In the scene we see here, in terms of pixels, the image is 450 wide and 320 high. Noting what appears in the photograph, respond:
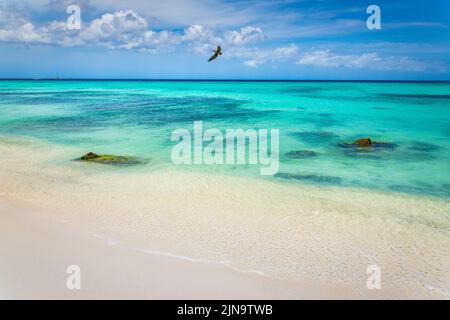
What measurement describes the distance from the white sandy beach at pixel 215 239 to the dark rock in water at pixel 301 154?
3.70 meters

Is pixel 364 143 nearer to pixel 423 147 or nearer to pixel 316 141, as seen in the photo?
pixel 316 141

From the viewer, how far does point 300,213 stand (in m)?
7.18

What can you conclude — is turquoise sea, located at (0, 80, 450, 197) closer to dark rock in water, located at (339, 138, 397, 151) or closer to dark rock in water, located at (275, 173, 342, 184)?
dark rock in water, located at (275, 173, 342, 184)

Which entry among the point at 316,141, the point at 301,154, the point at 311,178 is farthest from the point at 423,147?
the point at 311,178

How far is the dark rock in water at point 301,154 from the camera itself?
41.6ft

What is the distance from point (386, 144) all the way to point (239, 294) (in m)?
12.9

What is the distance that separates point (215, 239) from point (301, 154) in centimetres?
781

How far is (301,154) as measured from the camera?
42.7ft

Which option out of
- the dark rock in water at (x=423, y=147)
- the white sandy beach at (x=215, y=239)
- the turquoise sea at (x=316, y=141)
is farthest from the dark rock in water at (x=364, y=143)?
the white sandy beach at (x=215, y=239)

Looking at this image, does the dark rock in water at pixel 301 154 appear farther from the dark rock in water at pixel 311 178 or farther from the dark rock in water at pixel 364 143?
the dark rock in water at pixel 364 143

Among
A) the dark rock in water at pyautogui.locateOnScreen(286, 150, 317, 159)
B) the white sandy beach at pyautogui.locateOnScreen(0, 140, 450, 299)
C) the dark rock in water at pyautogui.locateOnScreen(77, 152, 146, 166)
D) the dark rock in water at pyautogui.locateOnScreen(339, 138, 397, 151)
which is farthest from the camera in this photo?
the dark rock in water at pyautogui.locateOnScreen(339, 138, 397, 151)

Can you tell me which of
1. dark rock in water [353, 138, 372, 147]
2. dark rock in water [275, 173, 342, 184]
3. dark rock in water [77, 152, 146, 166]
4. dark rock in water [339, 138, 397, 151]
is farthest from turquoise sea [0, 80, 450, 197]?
dark rock in water [353, 138, 372, 147]

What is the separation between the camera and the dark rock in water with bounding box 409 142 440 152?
14.5 m

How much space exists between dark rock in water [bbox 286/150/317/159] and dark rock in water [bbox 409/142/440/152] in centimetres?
466
